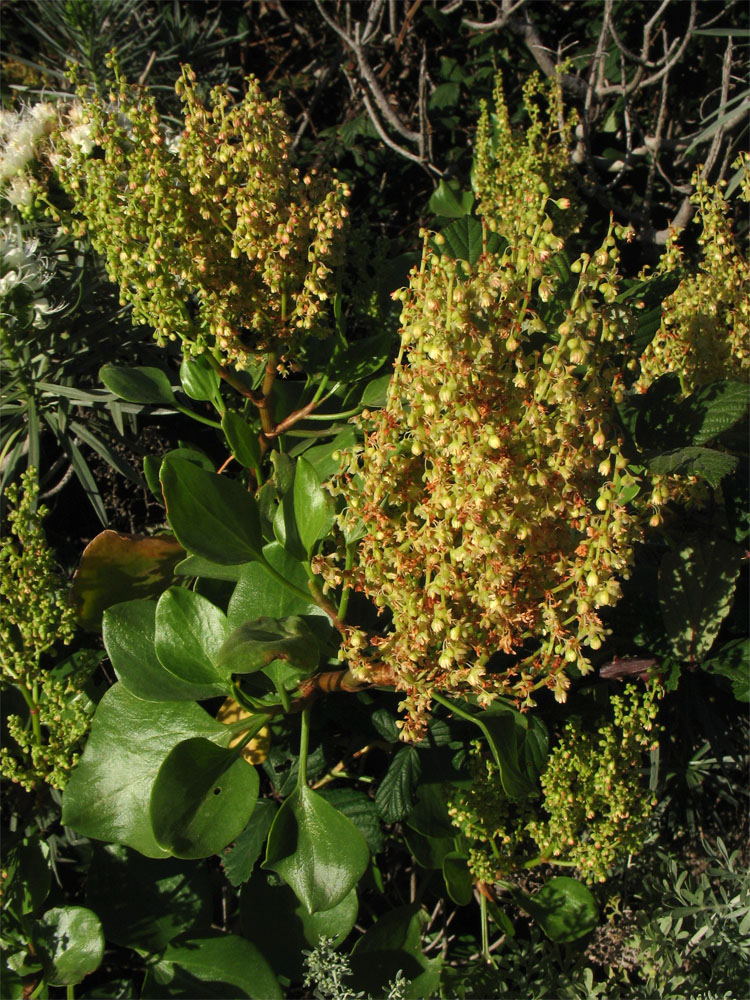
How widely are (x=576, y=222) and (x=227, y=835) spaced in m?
0.93

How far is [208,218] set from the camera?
2.61ft

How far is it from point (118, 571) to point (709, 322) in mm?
776

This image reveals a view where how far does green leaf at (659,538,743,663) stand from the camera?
3.25ft

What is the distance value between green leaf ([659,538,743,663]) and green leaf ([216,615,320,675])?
494mm

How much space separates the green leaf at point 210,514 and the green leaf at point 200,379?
0.56ft

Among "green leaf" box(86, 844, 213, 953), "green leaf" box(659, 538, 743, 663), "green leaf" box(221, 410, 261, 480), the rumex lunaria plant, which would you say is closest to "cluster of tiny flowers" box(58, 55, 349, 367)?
"green leaf" box(221, 410, 261, 480)

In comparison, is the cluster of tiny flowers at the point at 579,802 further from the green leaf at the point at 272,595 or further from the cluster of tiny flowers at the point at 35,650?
the cluster of tiny flowers at the point at 35,650

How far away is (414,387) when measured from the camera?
0.61 metres

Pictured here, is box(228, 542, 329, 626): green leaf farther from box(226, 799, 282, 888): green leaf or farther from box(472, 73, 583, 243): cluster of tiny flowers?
box(472, 73, 583, 243): cluster of tiny flowers

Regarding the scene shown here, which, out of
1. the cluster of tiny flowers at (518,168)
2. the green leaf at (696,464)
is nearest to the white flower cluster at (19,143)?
the cluster of tiny flowers at (518,168)

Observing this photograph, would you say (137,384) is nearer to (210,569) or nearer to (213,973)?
(210,569)

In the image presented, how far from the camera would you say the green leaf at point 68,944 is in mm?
900

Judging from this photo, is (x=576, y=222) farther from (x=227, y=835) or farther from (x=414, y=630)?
(x=227, y=835)

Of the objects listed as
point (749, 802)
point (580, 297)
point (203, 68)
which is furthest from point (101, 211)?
point (749, 802)
